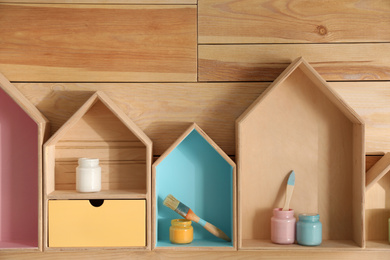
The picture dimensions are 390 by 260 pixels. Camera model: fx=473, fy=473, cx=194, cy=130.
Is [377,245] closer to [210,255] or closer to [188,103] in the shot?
[210,255]

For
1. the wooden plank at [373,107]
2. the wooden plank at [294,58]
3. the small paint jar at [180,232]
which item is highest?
the wooden plank at [294,58]

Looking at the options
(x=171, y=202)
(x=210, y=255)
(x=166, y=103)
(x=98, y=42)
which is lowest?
(x=210, y=255)

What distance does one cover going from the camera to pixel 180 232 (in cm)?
95

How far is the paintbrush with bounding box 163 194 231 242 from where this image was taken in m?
0.95

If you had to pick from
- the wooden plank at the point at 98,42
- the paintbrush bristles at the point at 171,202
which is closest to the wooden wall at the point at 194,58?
the wooden plank at the point at 98,42

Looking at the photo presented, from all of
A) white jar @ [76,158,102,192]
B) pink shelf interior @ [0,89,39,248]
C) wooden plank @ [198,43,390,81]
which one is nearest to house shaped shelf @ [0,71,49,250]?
pink shelf interior @ [0,89,39,248]

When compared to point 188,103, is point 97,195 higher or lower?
lower

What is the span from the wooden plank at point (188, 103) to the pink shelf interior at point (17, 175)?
0.19ft

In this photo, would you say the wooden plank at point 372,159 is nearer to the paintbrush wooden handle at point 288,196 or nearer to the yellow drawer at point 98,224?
the paintbrush wooden handle at point 288,196

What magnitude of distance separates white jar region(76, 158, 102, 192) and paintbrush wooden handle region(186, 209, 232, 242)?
197mm

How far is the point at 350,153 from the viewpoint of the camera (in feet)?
3.25

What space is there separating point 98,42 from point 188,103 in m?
0.23

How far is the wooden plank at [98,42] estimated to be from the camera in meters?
0.99

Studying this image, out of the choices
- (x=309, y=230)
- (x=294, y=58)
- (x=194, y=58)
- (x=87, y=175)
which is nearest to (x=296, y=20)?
(x=294, y=58)
